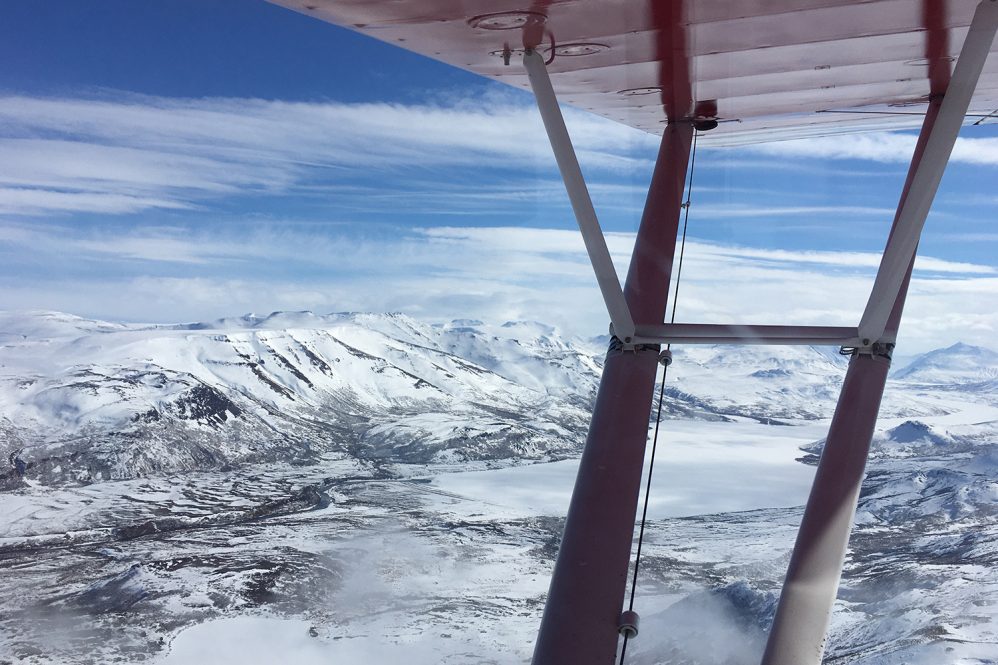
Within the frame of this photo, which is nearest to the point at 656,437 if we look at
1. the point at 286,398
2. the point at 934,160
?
the point at 934,160

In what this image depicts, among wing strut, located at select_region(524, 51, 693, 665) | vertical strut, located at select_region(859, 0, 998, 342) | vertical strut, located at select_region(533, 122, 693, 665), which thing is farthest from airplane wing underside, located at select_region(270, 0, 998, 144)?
vertical strut, located at select_region(533, 122, 693, 665)

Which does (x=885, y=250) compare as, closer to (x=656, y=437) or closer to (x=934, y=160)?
(x=934, y=160)

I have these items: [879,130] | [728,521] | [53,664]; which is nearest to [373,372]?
[53,664]

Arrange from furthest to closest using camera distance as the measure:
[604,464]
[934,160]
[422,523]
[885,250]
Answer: [422,523], [604,464], [885,250], [934,160]

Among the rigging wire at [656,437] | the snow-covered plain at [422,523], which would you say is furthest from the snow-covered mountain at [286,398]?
the rigging wire at [656,437]

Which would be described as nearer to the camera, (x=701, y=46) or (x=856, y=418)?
(x=701, y=46)

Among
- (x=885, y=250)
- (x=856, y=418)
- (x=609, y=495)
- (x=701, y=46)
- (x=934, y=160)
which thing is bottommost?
(x=609, y=495)

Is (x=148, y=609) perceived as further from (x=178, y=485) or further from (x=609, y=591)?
(x=609, y=591)
